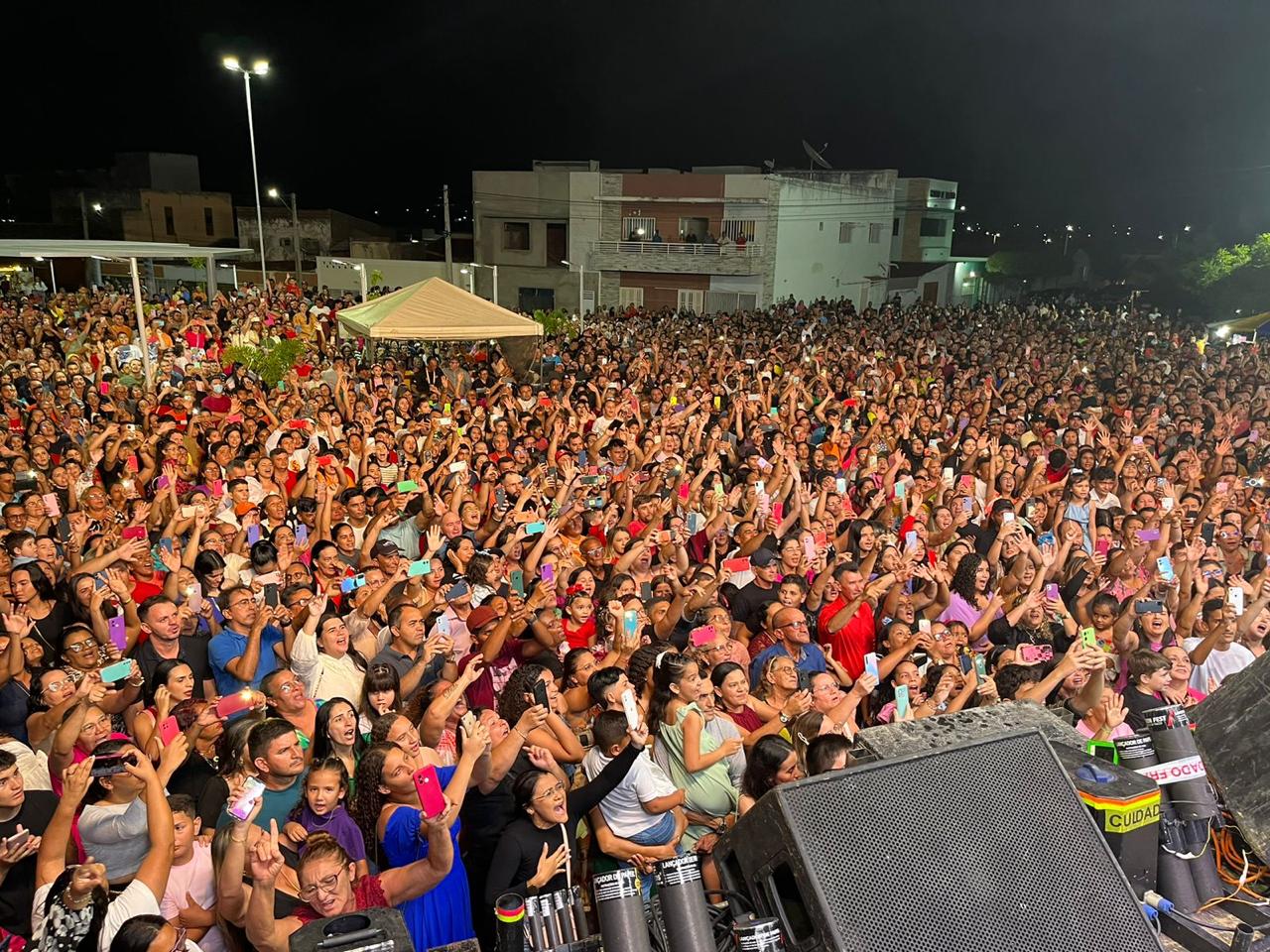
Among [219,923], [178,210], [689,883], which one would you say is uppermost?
[178,210]

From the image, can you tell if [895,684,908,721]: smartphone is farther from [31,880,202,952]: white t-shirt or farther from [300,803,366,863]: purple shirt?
[31,880,202,952]: white t-shirt

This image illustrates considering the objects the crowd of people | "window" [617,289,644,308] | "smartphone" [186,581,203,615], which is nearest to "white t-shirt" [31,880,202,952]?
the crowd of people

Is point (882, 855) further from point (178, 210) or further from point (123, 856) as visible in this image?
point (178, 210)

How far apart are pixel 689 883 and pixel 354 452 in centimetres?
723

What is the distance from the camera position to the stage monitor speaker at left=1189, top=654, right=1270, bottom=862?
2436 millimetres

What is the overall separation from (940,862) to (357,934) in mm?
1243

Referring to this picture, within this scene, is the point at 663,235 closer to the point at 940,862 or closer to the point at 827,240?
the point at 827,240

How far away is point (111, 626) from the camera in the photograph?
469 centimetres

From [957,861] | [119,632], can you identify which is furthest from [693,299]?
[957,861]

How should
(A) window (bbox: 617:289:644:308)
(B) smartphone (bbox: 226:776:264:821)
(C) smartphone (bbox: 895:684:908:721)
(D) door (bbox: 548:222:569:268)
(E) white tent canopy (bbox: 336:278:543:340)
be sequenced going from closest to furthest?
(B) smartphone (bbox: 226:776:264:821) → (C) smartphone (bbox: 895:684:908:721) → (E) white tent canopy (bbox: 336:278:543:340) → (A) window (bbox: 617:289:644:308) → (D) door (bbox: 548:222:569:268)

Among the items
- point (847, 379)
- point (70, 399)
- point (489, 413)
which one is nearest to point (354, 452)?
point (489, 413)

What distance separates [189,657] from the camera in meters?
4.62

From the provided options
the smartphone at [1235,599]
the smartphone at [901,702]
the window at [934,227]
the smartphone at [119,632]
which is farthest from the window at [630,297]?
the smartphone at [901,702]

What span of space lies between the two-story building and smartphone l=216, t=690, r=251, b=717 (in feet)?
97.5
